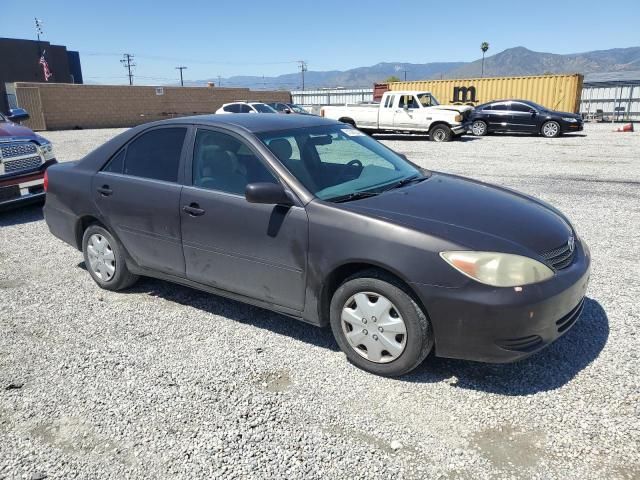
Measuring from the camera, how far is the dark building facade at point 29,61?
43312 millimetres

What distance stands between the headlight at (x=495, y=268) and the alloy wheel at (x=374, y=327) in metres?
0.48

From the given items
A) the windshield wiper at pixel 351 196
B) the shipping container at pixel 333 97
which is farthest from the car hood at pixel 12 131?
the shipping container at pixel 333 97

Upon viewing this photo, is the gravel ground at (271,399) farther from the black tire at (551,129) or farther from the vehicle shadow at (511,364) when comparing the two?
the black tire at (551,129)

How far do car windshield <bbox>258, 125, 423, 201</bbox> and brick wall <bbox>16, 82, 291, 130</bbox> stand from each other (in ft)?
97.0

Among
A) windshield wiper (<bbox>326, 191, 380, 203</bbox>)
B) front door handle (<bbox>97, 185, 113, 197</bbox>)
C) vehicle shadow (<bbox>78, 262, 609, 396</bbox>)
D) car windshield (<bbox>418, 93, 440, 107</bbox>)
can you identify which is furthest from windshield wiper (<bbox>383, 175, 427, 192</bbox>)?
car windshield (<bbox>418, 93, 440, 107</bbox>)

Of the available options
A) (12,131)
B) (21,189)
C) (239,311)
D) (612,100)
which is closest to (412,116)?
(12,131)

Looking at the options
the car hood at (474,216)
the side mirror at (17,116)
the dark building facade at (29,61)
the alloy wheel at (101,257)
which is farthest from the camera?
the dark building facade at (29,61)

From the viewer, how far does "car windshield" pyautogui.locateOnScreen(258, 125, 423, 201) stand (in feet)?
12.0

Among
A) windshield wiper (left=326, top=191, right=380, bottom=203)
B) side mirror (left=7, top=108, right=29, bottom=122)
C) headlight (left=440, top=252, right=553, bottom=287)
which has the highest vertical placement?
side mirror (left=7, top=108, right=29, bottom=122)

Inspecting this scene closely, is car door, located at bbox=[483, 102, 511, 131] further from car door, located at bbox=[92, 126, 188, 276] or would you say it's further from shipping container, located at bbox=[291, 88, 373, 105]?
shipping container, located at bbox=[291, 88, 373, 105]

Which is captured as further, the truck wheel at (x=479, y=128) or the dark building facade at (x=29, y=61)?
the dark building facade at (x=29, y=61)

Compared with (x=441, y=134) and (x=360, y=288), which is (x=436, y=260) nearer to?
(x=360, y=288)

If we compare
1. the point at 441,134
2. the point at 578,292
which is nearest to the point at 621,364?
the point at 578,292

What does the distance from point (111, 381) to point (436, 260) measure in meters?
2.20
